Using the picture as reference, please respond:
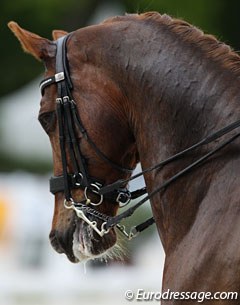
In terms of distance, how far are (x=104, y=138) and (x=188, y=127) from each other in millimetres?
437

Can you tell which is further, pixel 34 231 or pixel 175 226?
pixel 34 231

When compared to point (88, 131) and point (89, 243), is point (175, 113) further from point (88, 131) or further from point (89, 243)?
point (89, 243)

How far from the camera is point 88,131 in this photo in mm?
4898

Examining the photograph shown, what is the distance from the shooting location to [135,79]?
15.7 ft

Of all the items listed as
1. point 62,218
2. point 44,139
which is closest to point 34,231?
point 44,139

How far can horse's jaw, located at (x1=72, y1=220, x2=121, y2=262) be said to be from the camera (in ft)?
16.5

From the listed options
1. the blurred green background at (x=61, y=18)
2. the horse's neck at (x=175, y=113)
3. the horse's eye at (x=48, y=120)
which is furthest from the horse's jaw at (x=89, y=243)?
the blurred green background at (x=61, y=18)

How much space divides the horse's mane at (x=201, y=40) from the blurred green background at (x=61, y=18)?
1209 cm

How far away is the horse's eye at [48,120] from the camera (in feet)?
16.5

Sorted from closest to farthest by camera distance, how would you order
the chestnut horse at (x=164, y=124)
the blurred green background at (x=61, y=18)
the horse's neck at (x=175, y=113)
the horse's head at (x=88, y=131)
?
the chestnut horse at (x=164, y=124) < the horse's neck at (x=175, y=113) < the horse's head at (x=88, y=131) < the blurred green background at (x=61, y=18)

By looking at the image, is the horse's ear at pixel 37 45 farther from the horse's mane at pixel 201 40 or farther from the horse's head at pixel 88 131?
the horse's mane at pixel 201 40

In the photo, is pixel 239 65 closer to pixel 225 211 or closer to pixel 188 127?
pixel 188 127

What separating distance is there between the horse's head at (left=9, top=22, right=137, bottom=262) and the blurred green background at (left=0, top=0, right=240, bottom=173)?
12032mm

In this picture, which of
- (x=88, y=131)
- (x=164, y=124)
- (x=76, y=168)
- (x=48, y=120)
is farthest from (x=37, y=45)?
(x=164, y=124)
